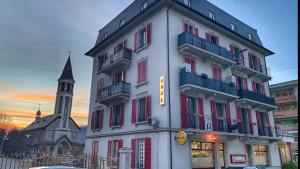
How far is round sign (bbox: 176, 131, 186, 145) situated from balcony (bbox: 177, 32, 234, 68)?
6755mm

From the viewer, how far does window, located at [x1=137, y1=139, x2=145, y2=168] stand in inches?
686

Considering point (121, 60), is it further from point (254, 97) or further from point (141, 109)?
point (254, 97)

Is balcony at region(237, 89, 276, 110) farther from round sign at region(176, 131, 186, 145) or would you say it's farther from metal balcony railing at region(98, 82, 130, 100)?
metal balcony railing at region(98, 82, 130, 100)

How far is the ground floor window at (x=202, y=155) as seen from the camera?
17.2m

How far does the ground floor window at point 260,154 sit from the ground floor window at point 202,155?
650 centimetres

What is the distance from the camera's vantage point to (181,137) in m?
15.2

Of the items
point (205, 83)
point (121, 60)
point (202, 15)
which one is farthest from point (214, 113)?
point (121, 60)

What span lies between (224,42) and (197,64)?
560 cm

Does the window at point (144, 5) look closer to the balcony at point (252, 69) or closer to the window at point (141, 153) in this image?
the balcony at point (252, 69)

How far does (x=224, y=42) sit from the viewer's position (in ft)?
76.5

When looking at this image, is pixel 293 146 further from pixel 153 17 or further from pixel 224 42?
pixel 153 17

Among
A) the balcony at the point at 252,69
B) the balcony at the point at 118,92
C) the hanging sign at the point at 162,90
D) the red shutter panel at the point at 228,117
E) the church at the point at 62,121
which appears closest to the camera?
the hanging sign at the point at 162,90

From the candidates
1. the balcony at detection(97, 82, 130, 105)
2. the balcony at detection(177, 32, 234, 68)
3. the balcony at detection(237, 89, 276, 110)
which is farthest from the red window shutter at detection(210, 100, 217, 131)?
the balcony at detection(97, 82, 130, 105)

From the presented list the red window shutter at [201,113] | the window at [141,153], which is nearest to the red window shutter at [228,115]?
the red window shutter at [201,113]
